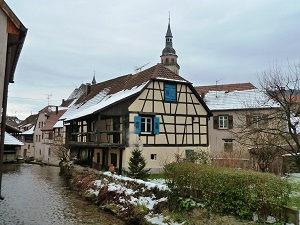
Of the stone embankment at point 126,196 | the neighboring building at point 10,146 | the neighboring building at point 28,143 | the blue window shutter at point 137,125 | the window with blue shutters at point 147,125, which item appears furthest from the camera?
the neighboring building at point 28,143

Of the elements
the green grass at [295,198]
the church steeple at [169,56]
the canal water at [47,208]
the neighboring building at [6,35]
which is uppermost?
the church steeple at [169,56]

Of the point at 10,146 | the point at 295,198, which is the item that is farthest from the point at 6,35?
the point at 10,146

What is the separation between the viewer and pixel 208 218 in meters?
8.17

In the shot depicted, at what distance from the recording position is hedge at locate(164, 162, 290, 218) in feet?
23.3

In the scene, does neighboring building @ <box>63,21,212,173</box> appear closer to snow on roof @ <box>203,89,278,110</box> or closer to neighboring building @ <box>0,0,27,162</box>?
snow on roof @ <box>203,89,278,110</box>

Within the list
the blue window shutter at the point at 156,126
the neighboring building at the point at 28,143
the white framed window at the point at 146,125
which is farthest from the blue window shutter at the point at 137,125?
the neighboring building at the point at 28,143

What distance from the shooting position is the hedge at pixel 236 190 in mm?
7105

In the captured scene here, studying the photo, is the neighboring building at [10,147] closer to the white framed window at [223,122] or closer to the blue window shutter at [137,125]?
the blue window shutter at [137,125]

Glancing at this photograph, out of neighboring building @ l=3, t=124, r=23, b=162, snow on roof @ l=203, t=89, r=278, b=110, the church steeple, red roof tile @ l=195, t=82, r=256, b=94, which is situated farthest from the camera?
the church steeple

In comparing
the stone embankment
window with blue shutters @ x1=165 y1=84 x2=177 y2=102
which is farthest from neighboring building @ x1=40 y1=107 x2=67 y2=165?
the stone embankment

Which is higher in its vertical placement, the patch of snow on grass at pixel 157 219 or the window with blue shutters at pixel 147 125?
the window with blue shutters at pixel 147 125

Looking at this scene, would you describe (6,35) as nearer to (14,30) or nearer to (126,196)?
(14,30)

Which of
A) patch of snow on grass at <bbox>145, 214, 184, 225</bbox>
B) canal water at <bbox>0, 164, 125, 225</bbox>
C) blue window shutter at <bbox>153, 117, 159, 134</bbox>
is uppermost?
blue window shutter at <bbox>153, 117, 159, 134</bbox>

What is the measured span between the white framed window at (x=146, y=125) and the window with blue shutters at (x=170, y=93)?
6.59 ft
